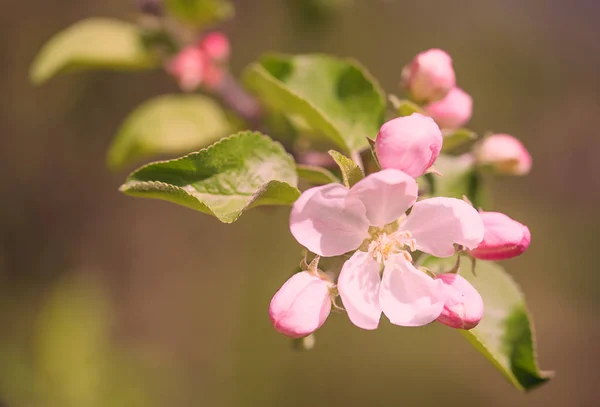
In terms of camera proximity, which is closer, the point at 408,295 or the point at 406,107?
the point at 408,295

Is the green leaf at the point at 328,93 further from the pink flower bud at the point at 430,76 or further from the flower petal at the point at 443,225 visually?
the flower petal at the point at 443,225

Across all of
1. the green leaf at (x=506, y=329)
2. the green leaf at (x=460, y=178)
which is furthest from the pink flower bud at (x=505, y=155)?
the green leaf at (x=506, y=329)

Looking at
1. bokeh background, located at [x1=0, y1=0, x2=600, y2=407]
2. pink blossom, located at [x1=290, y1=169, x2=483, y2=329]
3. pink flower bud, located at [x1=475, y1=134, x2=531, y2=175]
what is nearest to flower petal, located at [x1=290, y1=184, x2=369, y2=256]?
pink blossom, located at [x1=290, y1=169, x2=483, y2=329]

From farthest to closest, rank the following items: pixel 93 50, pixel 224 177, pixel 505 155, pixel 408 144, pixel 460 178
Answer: pixel 93 50 → pixel 460 178 → pixel 505 155 → pixel 224 177 → pixel 408 144

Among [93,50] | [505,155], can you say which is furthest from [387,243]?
[93,50]

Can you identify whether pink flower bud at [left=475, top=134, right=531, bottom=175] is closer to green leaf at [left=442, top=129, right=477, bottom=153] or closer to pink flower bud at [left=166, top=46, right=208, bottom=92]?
green leaf at [left=442, top=129, right=477, bottom=153]

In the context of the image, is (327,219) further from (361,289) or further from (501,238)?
→ (501,238)
